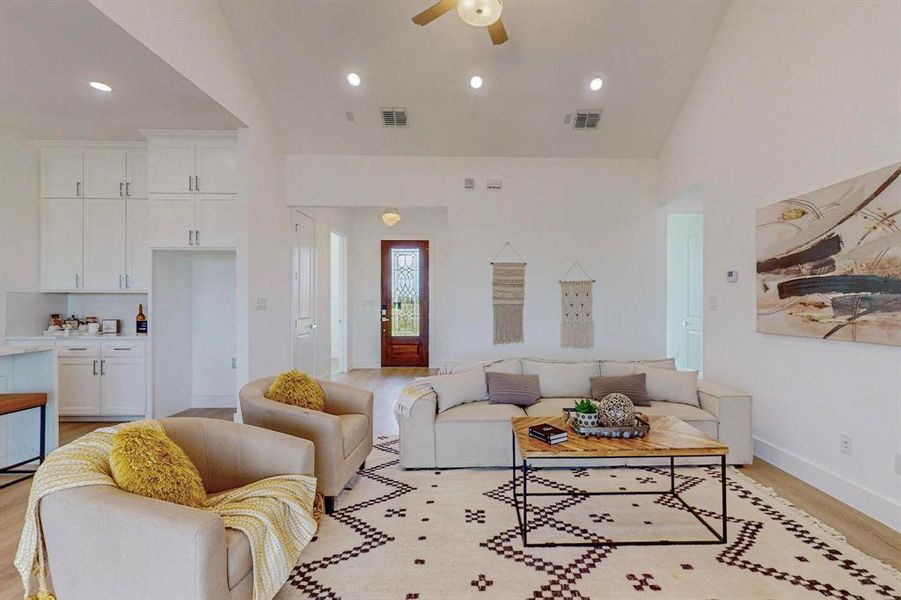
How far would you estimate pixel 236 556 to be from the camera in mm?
1620

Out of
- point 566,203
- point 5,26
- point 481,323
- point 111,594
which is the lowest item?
point 111,594

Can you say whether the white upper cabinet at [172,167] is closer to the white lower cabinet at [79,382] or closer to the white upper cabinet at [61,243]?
the white upper cabinet at [61,243]

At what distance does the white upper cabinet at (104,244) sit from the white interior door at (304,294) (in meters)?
1.79

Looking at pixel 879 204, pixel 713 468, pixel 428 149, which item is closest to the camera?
pixel 879 204

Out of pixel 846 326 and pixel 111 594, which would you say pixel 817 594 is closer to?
pixel 846 326

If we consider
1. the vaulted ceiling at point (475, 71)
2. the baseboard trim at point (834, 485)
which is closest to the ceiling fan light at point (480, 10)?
the vaulted ceiling at point (475, 71)

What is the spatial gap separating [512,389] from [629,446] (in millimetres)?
1422

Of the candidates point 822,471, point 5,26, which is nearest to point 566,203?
point 822,471

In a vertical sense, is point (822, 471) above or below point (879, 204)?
below

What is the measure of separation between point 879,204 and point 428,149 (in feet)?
13.6

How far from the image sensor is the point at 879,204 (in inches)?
104

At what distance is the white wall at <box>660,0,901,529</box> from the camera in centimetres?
267

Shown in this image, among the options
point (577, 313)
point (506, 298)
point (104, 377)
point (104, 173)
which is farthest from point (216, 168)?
point (577, 313)

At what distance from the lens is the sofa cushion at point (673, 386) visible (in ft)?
12.4
